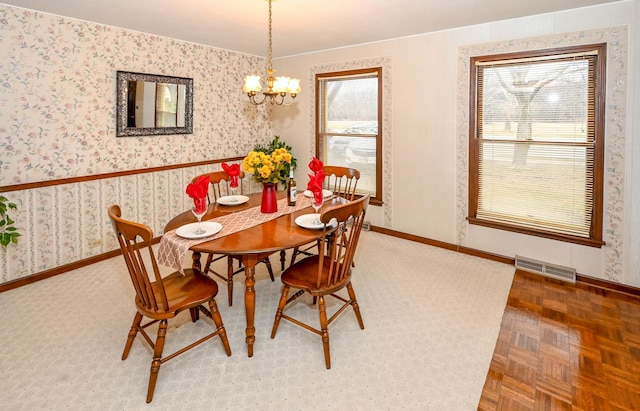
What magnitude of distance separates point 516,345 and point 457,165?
84.0 inches

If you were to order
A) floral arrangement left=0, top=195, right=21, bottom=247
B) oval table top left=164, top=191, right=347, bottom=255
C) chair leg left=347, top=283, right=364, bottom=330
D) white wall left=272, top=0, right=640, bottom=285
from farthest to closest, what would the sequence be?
white wall left=272, top=0, right=640, bottom=285 → floral arrangement left=0, top=195, right=21, bottom=247 → chair leg left=347, top=283, right=364, bottom=330 → oval table top left=164, top=191, right=347, bottom=255

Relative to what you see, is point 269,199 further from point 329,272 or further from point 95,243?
point 95,243

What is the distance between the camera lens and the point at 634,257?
311 cm

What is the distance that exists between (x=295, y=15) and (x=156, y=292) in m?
2.69

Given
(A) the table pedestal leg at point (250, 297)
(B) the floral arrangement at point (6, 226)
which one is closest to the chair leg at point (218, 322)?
(A) the table pedestal leg at point (250, 297)

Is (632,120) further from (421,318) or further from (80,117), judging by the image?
(80,117)

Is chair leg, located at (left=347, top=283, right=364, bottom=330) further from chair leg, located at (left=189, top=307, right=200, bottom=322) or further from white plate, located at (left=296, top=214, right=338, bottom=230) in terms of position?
chair leg, located at (left=189, top=307, right=200, bottom=322)

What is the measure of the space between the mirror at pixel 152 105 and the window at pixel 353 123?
1801mm

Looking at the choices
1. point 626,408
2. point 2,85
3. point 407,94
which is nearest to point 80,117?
point 2,85

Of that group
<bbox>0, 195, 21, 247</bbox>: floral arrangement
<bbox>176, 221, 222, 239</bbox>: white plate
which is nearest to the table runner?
<bbox>176, 221, 222, 239</bbox>: white plate

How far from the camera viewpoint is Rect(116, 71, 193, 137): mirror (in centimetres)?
392

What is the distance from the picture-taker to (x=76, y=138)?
11.9 ft

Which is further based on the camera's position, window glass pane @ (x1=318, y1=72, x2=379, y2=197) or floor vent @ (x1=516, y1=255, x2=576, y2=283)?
window glass pane @ (x1=318, y1=72, x2=379, y2=197)

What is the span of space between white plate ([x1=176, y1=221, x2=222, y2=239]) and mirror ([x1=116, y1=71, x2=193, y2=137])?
7.21 feet
